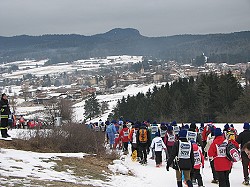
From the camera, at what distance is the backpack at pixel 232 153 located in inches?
306

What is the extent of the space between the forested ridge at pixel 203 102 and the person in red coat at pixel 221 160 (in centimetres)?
3951

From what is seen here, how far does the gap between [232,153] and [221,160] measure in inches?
32.9

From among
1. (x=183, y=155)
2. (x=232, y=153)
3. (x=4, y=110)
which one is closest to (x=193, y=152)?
(x=183, y=155)

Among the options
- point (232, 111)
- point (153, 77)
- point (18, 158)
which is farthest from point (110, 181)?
point (153, 77)

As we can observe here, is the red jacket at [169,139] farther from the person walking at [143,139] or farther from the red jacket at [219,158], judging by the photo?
the red jacket at [219,158]

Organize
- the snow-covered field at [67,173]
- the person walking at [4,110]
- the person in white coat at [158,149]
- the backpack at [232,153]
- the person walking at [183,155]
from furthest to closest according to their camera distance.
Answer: the person in white coat at [158,149] < the person walking at [4,110] < the snow-covered field at [67,173] < the person walking at [183,155] < the backpack at [232,153]

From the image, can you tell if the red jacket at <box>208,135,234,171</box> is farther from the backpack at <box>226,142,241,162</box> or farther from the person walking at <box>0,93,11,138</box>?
the person walking at <box>0,93,11,138</box>

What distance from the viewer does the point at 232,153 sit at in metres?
7.89

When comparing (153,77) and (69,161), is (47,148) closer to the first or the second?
(69,161)

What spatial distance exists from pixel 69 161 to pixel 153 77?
179379 mm

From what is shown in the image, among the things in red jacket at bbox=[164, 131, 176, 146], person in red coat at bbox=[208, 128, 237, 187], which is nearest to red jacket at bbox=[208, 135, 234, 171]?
person in red coat at bbox=[208, 128, 237, 187]

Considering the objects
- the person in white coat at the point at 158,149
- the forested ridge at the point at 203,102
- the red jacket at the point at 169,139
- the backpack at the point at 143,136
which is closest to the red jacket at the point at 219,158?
the person in white coat at the point at 158,149

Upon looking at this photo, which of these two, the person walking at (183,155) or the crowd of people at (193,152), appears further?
the person walking at (183,155)

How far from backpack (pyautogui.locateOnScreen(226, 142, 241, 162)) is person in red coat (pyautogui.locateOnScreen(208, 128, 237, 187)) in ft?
0.83
